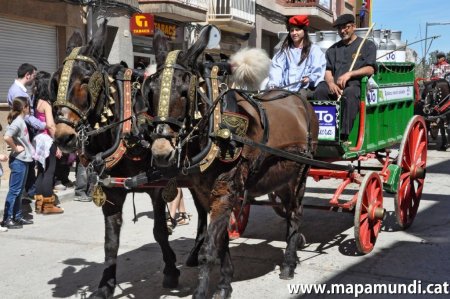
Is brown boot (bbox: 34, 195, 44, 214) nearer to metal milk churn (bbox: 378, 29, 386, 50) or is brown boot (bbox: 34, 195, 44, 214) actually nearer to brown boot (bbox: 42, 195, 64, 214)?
brown boot (bbox: 42, 195, 64, 214)

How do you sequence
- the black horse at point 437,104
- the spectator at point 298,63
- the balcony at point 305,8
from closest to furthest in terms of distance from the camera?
the spectator at point 298,63 < the black horse at point 437,104 < the balcony at point 305,8

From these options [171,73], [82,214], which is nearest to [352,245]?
[171,73]

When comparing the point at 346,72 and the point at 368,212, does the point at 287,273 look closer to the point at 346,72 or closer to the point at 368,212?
the point at 368,212

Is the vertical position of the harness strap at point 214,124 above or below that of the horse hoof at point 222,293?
above

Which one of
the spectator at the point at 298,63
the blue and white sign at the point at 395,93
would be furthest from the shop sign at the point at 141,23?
the spectator at the point at 298,63

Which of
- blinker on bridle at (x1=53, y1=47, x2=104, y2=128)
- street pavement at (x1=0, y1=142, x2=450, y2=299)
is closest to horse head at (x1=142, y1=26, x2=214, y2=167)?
blinker on bridle at (x1=53, y1=47, x2=104, y2=128)

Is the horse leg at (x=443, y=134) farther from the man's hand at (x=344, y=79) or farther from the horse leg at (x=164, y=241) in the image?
the horse leg at (x=164, y=241)

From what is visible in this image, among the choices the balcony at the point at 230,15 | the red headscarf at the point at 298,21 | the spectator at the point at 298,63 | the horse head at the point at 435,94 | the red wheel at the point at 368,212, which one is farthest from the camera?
the balcony at the point at 230,15

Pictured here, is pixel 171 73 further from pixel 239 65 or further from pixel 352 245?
pixel 352 245

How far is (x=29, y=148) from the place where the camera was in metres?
7.89

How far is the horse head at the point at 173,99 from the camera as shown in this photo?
371cm

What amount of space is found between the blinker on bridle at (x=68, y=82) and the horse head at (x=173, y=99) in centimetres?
42

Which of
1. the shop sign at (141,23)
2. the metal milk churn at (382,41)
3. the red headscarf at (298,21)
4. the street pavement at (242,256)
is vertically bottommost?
the street pavement at (242,256)

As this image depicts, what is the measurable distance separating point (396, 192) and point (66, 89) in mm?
4026
